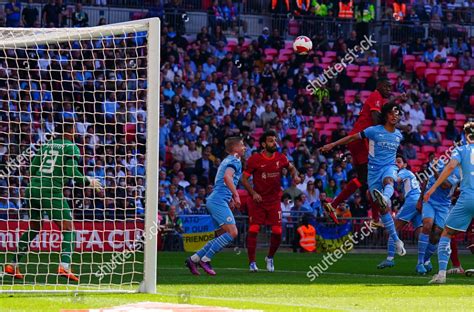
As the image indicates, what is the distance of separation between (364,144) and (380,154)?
814 mm

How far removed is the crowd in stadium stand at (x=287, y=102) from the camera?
92.0 ft

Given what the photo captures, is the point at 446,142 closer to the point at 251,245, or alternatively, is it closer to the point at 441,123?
the point at 441,123

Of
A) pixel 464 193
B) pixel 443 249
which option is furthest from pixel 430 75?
pixel 464 193

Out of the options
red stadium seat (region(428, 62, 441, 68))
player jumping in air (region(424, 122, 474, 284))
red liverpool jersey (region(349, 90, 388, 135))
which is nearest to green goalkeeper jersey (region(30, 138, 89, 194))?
player jumping in air (region(424, 122, 474, 284))

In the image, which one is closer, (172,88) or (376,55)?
(172,88)

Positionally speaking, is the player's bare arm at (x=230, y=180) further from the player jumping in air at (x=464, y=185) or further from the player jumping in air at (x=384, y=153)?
the player jumping in air at (x=464, y=185)

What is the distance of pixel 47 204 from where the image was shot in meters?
15.4

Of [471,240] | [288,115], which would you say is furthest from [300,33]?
[471,240]

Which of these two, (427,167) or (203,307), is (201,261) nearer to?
(203,307)

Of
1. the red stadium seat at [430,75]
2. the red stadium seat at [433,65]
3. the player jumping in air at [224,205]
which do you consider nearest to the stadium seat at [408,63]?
the red stadium seat at [433,65]

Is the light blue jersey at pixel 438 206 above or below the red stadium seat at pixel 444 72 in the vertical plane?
below

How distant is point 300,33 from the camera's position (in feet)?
118

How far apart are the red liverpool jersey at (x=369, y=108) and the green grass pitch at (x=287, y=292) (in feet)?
7.67

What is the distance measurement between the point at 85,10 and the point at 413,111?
1038 cm
